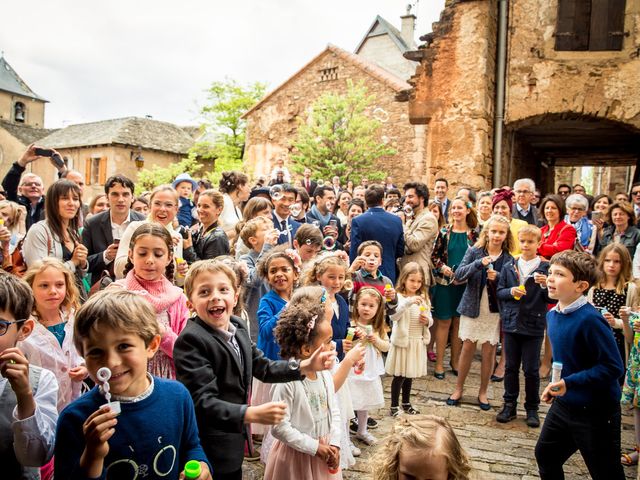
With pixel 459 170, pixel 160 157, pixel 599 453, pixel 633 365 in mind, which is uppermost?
pixel 160 157

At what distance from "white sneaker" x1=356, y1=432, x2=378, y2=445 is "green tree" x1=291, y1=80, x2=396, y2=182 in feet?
49.1

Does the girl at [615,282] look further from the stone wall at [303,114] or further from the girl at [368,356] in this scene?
the stone wall at [303,114]

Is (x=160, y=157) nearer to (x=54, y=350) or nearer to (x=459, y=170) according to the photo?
(x=459, y=170)

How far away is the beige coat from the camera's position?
575 centimetres

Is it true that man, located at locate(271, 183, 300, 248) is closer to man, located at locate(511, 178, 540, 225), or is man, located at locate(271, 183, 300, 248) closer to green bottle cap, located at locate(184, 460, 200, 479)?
man, located at locate(511, 178, 540, 225)

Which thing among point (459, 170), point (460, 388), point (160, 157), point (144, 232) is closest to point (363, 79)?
point (459, 170)

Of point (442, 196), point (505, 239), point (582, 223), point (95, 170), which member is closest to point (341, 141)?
point (442, 196)

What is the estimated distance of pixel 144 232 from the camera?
294cm

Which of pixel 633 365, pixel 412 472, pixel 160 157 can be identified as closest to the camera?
pixel 412 472

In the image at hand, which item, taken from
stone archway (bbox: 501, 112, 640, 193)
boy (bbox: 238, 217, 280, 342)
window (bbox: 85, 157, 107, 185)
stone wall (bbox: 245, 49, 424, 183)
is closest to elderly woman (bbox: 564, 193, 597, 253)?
stone archway (bbox: 501, 112, 640, 193)

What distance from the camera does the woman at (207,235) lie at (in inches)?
169

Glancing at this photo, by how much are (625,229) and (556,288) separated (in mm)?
3570

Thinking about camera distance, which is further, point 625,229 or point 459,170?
point 459,170

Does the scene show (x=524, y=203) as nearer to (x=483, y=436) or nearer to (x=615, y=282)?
(x=615, y=282)
